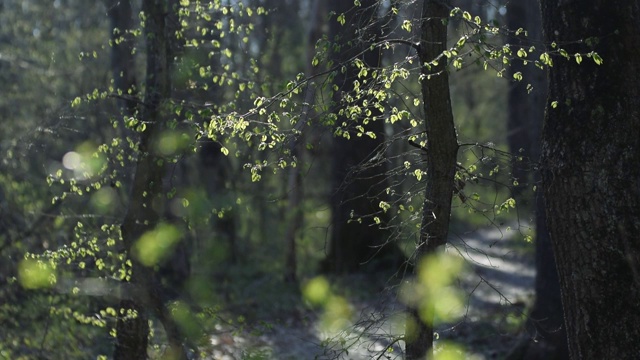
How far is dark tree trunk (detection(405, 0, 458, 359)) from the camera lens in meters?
6.80

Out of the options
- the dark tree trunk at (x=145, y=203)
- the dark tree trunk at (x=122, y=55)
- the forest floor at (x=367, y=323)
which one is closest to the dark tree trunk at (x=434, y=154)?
the forest floor at (x=367, y=323)

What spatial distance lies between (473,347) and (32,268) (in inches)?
257

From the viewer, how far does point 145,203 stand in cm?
959

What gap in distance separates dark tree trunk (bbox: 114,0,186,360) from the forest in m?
0.02

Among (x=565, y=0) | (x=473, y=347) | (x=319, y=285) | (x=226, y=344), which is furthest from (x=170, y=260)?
(x=565, y=0)

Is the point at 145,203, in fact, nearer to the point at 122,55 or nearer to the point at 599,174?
the point at 599,174

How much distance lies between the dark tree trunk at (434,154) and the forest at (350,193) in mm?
14

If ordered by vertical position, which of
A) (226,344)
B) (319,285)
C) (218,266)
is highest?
(218,266)

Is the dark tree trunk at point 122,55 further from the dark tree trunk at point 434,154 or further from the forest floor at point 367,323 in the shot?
the dark tree trunk at point 434,154

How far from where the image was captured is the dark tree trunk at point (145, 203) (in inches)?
369

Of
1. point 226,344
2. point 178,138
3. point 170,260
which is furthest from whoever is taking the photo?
point 170,260

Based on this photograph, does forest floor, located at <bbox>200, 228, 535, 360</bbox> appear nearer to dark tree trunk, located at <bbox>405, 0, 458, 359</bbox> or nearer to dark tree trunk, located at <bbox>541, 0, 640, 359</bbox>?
dark tree trunk, located at <bbox>405, 0, 458, 359</bbox>

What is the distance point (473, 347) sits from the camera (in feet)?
42.1

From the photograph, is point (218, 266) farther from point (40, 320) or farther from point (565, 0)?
point (565, 0)
